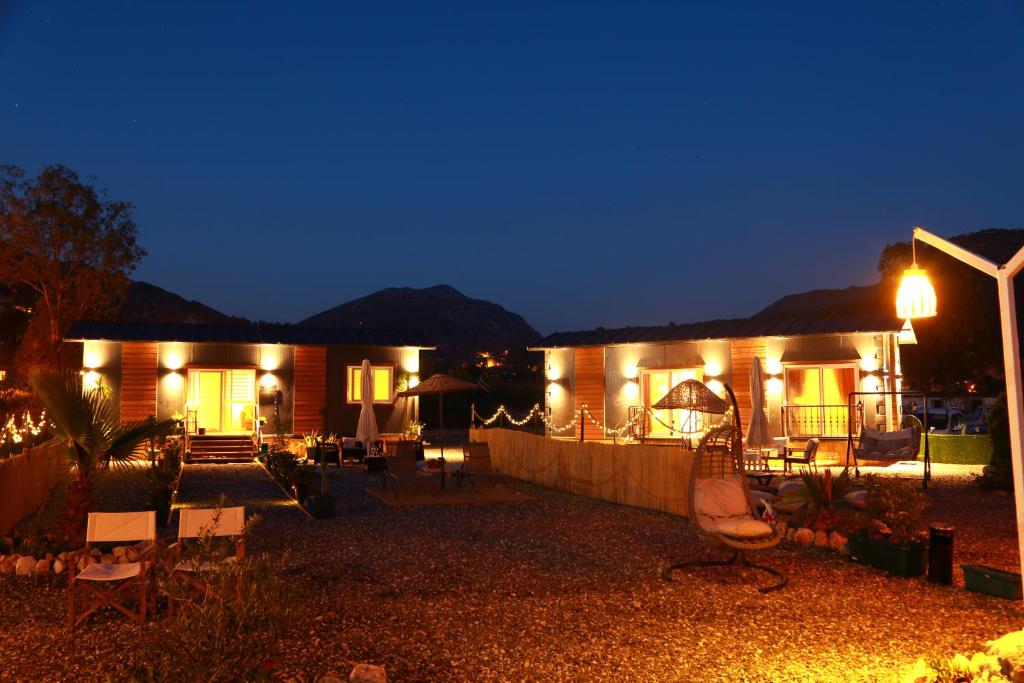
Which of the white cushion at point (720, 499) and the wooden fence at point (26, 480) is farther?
the wooden fence at point (26, 480)

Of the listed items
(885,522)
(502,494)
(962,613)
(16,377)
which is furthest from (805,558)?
(16,377)

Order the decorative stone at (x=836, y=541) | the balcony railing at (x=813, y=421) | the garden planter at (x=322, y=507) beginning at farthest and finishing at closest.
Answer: the balcony railing at (x=813, y=421) < the garden planter at (x=322, y=507) < the decorative stone at (x=836, y=541)

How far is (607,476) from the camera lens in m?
11.7

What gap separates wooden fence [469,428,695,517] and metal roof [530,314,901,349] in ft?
22.8

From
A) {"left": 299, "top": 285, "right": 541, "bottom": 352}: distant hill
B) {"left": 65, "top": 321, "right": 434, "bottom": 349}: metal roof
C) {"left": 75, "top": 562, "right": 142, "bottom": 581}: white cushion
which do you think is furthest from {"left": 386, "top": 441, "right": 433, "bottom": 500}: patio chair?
{"left": 299, "top": 285, "right": 541, "bottom": 352}: distant hill

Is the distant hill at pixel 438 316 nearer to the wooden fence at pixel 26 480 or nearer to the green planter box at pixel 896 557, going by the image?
the wooden fence at pixel 26 480

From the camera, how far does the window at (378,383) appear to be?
74.1 ft

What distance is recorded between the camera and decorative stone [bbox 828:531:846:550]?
785cm

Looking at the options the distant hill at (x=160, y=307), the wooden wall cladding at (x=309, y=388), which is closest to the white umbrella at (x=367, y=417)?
the wooden wall cladding at (x=309, y=388)

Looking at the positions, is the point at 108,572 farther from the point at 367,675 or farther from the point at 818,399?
the point at 818,399

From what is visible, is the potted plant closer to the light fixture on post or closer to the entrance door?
the light fixture on post

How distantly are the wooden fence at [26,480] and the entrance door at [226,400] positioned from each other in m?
9.57

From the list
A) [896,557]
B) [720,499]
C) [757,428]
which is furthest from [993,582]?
[757,428]

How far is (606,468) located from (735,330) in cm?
917
